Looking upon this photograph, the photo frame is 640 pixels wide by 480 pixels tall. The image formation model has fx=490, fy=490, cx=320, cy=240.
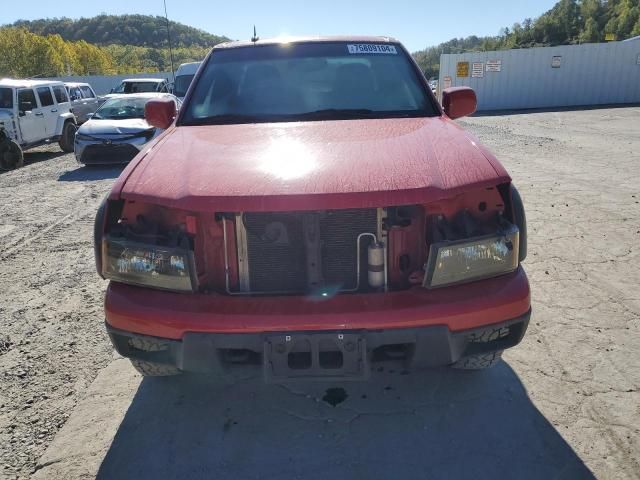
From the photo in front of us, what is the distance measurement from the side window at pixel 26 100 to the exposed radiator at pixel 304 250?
36.8ft

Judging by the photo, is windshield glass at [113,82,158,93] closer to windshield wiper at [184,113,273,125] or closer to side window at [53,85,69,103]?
side window at [53,85,69,103]

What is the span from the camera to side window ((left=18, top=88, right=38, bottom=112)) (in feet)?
35.9

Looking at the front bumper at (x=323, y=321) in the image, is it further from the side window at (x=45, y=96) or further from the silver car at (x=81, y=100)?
the silver car at (x=81, y=100)

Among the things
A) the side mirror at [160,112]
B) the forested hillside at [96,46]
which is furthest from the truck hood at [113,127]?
the forested hillside at [96,46]

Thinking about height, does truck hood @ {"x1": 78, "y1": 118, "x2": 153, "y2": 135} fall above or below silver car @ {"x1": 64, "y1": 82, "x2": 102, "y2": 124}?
below

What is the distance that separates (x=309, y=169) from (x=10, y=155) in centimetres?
1026

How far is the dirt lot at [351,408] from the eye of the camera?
213cm

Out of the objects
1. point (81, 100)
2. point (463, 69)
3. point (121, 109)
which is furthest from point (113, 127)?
point (463, 69)

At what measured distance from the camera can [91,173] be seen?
9.25 meters

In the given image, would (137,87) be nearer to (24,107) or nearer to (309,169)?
(24,107)

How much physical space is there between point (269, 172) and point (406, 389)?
140 centimetres

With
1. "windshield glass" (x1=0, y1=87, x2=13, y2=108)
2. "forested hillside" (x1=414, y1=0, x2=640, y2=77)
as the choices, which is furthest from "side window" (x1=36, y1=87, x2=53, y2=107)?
"forested hillside" (x1=414, y1=0, x2=640, y2=77)

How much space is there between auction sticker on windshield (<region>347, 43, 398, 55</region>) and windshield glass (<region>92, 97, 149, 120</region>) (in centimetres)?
792

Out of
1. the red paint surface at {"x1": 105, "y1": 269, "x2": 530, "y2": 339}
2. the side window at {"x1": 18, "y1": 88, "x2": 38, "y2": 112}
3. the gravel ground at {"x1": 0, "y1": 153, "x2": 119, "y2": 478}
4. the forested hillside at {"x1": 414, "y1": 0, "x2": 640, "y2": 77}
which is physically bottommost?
the gravel ground at {"x1": 0, "y1": 153, "x2": 119, "y2": 478}
